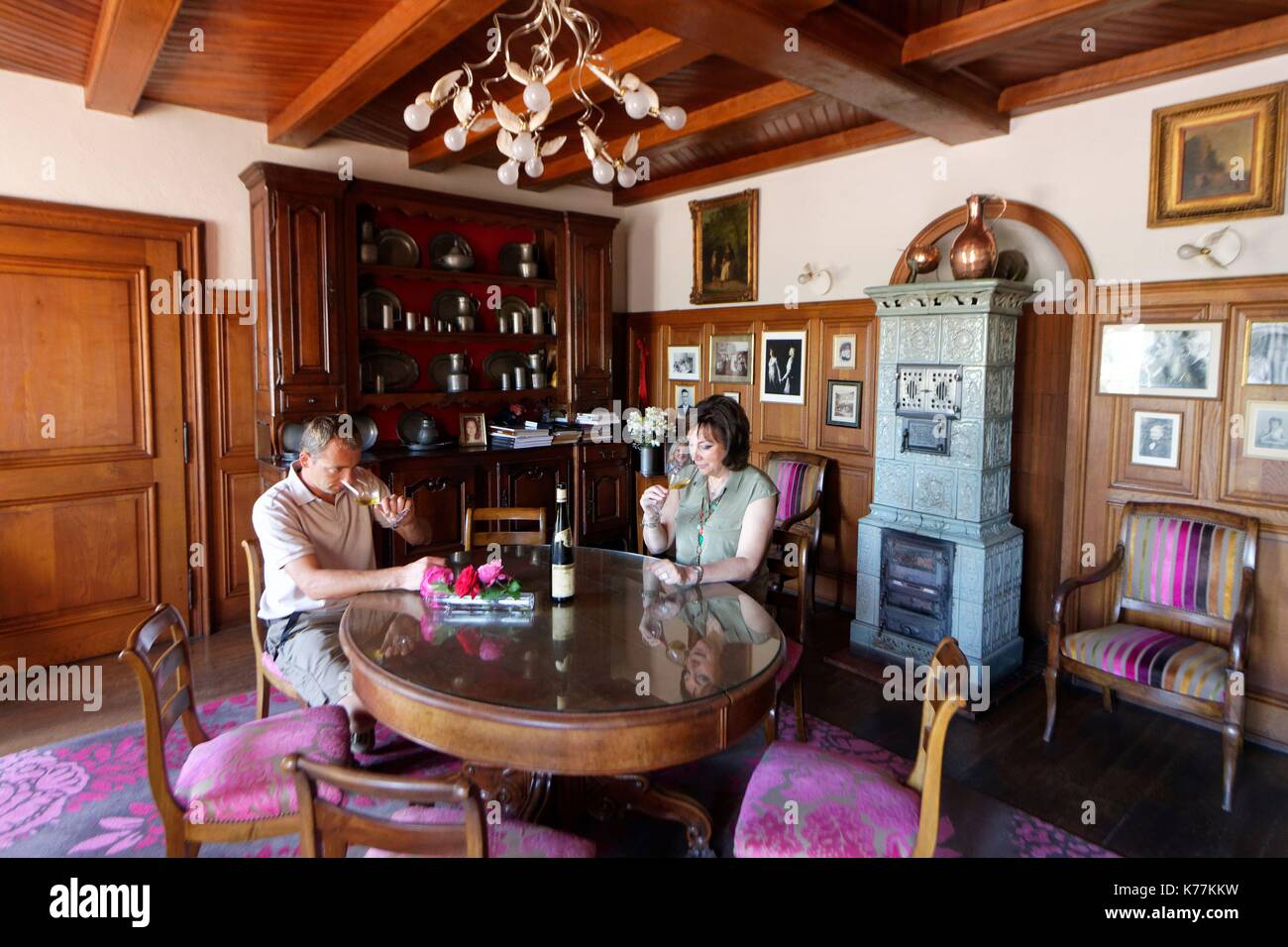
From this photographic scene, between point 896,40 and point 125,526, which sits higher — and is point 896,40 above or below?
above

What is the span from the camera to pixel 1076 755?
323 cm

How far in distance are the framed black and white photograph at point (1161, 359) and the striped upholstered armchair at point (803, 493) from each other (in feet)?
5.45

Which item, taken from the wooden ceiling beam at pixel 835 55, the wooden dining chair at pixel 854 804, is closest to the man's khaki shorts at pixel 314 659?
the wooden dining chair at pixel 854 804

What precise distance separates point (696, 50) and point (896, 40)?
0.83 metres

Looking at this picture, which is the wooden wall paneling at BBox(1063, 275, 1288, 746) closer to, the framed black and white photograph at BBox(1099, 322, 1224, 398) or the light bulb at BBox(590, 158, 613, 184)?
the framed black and white photograph at BBox(1099, 322, 1224, 398)

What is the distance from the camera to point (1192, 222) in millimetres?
3439

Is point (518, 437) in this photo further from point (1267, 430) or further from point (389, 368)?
point (1267, 430)

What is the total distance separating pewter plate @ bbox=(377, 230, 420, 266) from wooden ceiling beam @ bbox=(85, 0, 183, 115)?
4.83ft

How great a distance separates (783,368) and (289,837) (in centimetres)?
392

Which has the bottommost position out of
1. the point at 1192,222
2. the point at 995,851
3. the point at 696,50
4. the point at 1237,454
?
the point at 995,851

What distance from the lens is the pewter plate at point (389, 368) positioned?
16.6ft
